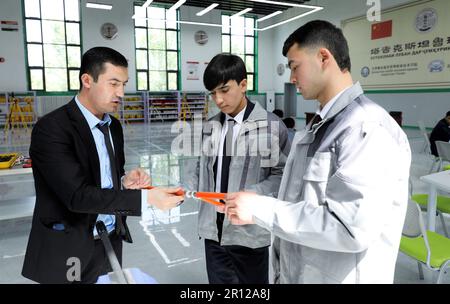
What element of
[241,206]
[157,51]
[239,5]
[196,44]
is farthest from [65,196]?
[196,44]

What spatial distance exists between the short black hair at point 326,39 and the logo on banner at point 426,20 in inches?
511

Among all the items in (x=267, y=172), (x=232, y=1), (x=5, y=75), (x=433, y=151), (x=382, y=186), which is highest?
(x=232, y=1)

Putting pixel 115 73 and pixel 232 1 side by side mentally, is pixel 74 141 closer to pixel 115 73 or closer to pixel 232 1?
pixel 115 73

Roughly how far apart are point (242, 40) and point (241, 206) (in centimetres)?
1892

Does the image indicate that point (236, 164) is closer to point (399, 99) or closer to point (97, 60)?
point (97, 60)

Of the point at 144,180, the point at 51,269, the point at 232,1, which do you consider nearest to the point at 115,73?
the point at 144,180

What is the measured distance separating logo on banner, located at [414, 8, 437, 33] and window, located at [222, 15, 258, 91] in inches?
332

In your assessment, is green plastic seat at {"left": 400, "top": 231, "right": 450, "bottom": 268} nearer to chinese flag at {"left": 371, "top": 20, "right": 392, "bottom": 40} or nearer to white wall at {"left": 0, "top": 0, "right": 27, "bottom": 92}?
chinese flag at {"left": 371, "top": 20, "right": 392, "bottom": 40}

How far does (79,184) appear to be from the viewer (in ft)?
4.29

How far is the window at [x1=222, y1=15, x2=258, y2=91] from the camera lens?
727 inches

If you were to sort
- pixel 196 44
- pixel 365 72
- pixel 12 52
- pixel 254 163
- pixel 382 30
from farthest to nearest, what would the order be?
1. pixel 196 44
2. pixel 12 52
3. pixel 365 72
4. pixel 382 30
5. pixel 254 163

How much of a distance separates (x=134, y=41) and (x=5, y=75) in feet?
18.3
